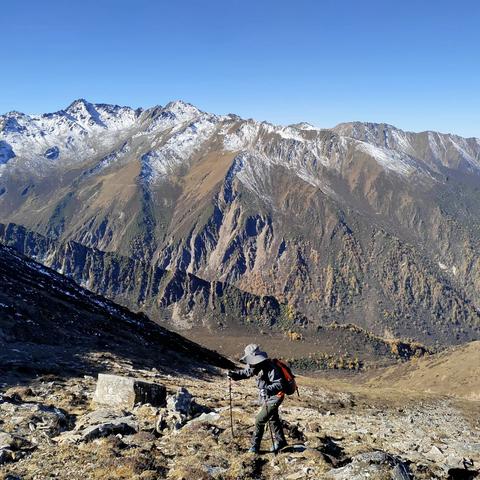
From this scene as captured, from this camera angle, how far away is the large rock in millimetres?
25984

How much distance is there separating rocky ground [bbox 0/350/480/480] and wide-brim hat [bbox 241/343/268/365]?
11.0 ft

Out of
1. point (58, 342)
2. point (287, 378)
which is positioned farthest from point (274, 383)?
point (58, 342)

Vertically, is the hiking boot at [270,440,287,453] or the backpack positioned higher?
the backpack

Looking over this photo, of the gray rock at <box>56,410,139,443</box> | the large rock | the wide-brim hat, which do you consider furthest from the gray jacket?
the large rock

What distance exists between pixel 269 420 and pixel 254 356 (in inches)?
97.7

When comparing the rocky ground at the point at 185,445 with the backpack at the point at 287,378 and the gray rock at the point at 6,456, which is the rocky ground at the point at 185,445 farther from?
the backpack at the point at 287,378

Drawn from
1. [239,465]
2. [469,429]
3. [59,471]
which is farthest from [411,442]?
[469,429]

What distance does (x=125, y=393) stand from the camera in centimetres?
2627

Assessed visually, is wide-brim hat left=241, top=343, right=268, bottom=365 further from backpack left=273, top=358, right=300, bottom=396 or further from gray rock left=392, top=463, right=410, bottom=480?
gray rock left=392, top=463, right=410, bottom=480

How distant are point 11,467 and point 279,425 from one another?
944cm

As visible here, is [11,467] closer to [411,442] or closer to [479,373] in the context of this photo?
[411,442]

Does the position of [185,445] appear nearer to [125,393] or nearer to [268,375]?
[268,375]

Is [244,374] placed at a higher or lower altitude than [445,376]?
higher

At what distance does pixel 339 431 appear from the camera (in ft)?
83.0
